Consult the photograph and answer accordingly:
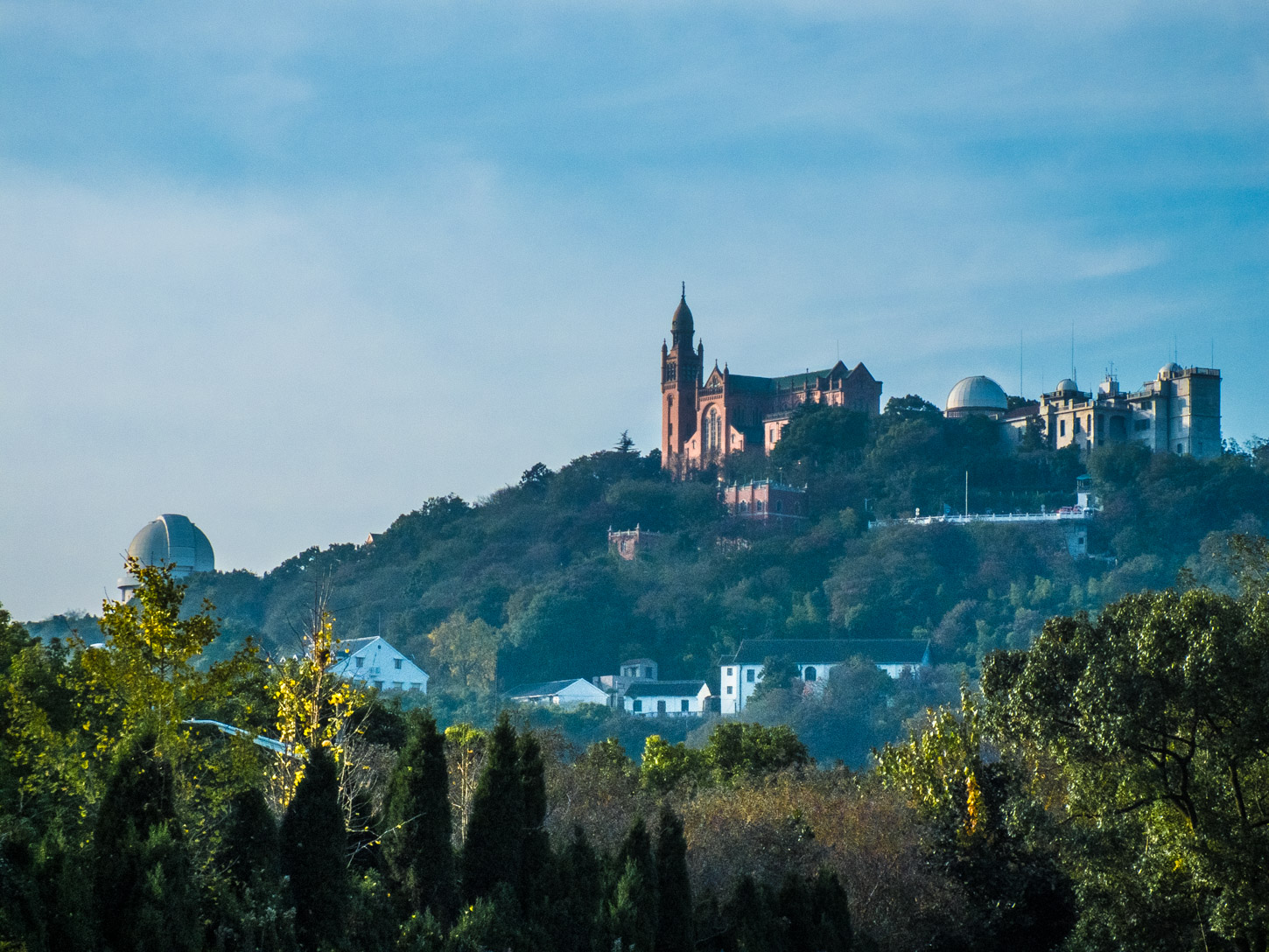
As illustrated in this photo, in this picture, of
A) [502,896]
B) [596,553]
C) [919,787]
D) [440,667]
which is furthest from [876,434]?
[502,896]

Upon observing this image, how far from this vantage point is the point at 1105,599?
8356 cm

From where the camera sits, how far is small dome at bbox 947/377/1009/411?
104m

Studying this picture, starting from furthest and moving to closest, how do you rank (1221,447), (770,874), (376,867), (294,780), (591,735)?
(1221,447) < (591,735) < (770,874) < (376,867) < (294,780)

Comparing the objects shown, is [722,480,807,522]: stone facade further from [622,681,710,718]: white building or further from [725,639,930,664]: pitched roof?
[622,681,710,718]: white building

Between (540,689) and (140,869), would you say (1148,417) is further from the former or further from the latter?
(140,869)

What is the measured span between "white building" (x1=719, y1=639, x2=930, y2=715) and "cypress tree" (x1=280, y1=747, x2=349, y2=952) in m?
64.3

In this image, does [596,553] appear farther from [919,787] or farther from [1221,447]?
[919,787]

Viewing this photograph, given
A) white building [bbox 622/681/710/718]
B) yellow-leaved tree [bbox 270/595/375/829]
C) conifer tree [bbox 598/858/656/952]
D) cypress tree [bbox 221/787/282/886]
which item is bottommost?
white building [bbox 622/681/710/718]

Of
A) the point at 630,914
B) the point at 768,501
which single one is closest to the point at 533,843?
the point at 630,914

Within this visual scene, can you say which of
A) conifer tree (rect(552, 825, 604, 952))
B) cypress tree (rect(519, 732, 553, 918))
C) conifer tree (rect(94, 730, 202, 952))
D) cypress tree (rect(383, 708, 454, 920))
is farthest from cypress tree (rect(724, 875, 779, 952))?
conifer tree (rect(94, 730, 202, 952))

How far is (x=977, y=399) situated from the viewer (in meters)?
104

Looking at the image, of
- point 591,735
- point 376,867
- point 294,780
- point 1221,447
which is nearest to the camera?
point 294,780

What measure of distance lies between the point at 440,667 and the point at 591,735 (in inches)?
612

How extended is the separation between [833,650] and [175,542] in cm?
3292
